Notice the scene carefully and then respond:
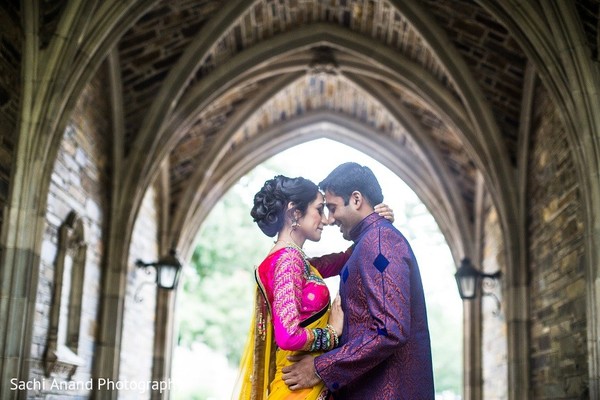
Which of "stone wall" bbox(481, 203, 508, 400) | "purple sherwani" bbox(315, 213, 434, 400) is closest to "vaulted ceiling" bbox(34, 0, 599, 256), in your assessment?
"stone wall" bbox(481, 203, 508, 400)

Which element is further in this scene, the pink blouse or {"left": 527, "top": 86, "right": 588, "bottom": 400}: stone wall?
{"left": 527, "top": 86, "right": 588, "bottom": 400}: stone wall

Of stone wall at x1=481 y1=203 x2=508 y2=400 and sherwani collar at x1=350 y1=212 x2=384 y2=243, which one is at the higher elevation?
stone wall at x1=481 y1=203 x2=508 y2=400

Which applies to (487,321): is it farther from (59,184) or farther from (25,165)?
(25,165)

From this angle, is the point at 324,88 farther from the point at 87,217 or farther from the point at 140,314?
the point at 87,217

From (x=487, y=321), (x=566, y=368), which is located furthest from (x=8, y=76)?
(x=487, y=321)

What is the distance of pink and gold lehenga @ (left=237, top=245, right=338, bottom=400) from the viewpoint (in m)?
3.23

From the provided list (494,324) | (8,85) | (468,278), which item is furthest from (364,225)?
(494,324)

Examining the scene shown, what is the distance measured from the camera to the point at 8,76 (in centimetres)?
699

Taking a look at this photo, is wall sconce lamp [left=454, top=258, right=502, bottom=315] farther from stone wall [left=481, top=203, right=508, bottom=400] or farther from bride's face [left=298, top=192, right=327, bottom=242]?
bride's face [left=298, top=192, right=327, bottom=242]

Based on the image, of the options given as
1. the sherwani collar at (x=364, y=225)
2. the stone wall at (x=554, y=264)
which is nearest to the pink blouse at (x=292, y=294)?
the sherwani collar at (x=364, y=225)

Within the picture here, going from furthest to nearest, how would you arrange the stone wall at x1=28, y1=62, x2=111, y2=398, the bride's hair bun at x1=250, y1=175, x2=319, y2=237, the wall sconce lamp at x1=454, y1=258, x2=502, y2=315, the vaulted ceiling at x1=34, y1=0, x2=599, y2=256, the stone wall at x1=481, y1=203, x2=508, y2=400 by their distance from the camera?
1. the stone wall at x1=481, y1=203, x2=508, y2=400
2. the wall sconce lamp at x1=454, y1=258, x2=502, y2=315
3. the vaulted ceiling at x1=34, y1=0, x2=599, y2=256
4. the stone wall at x1=28, y1=62, x2=111, y2=398
5. the bride's hair bun at x1=250, y1=175, x2=319, y2=237

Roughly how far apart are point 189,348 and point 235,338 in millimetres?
1018

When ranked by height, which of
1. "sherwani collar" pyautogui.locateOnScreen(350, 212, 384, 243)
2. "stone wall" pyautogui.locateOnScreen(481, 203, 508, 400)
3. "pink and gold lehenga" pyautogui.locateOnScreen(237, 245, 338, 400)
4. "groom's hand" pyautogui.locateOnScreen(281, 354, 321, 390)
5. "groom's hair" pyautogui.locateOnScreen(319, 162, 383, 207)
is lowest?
"groom's hand" pyautogui.locateOnScreen(281, 354, 321, 390)

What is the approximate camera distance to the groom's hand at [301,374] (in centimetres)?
321
